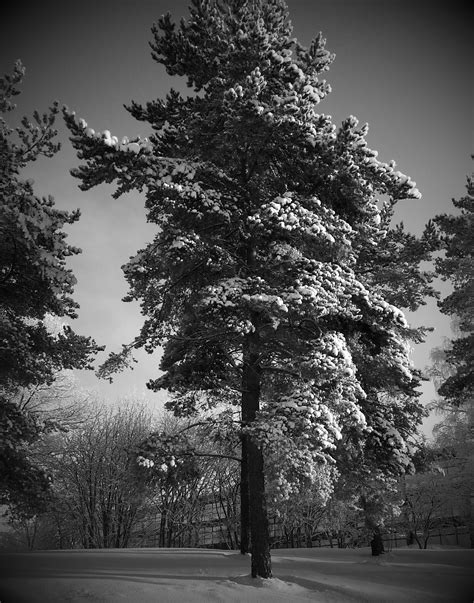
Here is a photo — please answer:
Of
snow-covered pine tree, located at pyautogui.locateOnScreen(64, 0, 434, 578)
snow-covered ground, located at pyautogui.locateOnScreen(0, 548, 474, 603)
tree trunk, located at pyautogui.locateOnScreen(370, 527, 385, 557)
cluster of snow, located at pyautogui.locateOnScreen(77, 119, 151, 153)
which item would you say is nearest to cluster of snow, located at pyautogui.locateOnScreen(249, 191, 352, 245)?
snow-covered pine tree, located at pyautogui.locateOnScreen(64, 0, 434, 578)

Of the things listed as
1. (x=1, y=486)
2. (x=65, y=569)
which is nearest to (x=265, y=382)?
(x=65, y=569)

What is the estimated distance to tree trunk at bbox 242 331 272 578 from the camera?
792 cm

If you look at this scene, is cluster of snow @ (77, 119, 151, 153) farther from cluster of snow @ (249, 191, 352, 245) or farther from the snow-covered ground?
the snow-covered ground

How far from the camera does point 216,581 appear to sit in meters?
8.09

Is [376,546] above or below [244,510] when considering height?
below

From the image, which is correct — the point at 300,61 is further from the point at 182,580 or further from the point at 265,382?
the point at 182,580

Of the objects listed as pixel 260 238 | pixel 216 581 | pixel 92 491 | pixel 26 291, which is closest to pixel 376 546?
pixel 216 581

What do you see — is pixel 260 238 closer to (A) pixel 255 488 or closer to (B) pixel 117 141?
(B) pixel 117 141

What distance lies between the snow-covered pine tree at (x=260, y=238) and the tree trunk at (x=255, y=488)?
27 millimetres

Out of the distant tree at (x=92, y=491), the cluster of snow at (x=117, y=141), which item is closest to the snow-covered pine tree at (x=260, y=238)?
the cluster of snow at (x=117, y=141)

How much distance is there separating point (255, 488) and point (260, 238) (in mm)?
5664

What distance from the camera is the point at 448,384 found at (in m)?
14.8

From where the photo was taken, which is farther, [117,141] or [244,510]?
[244,510]

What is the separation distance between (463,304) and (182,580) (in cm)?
1284
